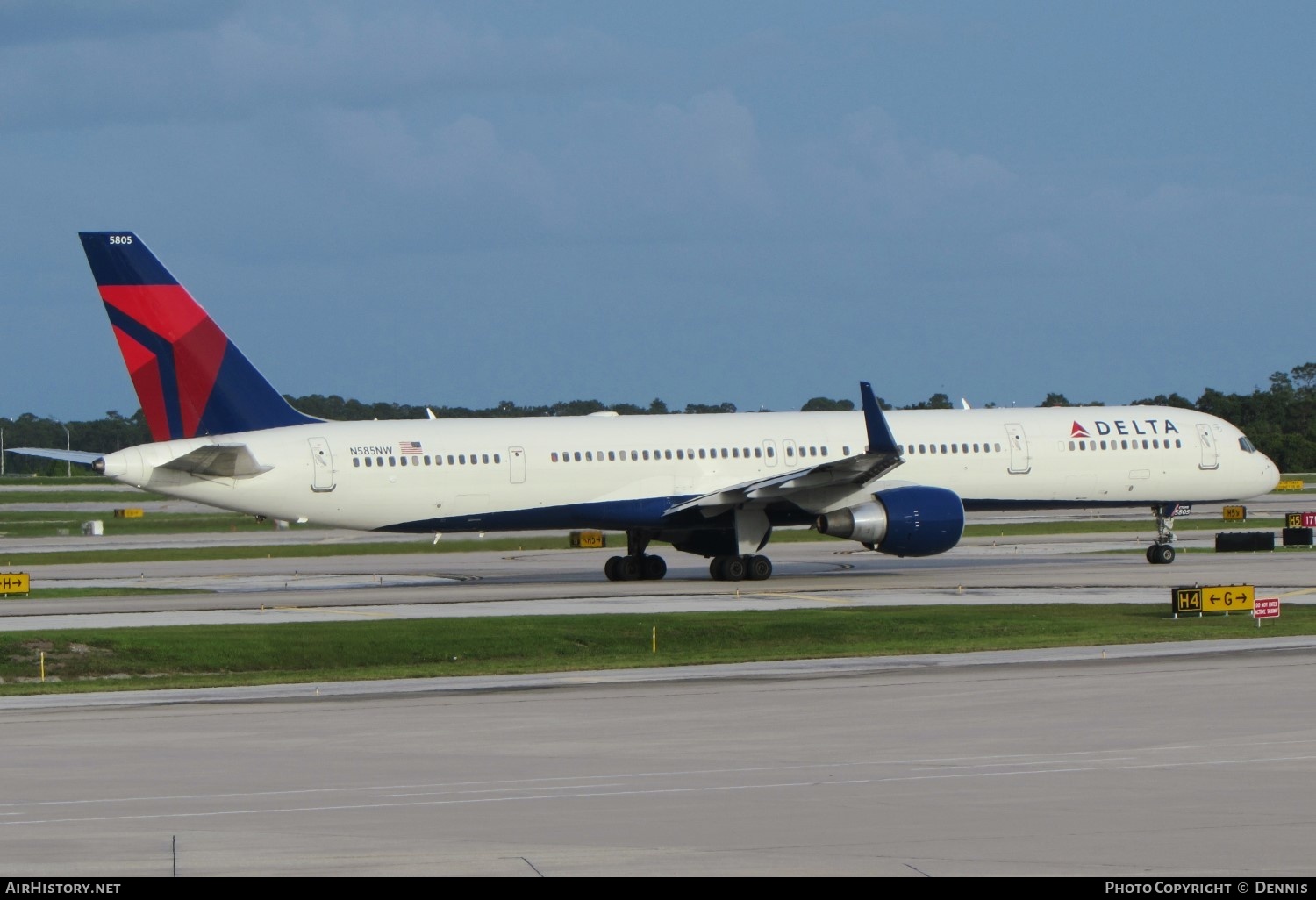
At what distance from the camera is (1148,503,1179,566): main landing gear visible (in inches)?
1890

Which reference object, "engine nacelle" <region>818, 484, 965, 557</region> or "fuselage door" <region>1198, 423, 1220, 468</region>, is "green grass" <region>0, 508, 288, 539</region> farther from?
"fuselage door" <region>1198, 423, 1220, 468</region>

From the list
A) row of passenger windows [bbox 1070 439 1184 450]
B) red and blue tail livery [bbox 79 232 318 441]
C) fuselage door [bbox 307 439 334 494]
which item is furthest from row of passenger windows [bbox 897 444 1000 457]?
red and blue tail livery [bbox 79 232 318 441]

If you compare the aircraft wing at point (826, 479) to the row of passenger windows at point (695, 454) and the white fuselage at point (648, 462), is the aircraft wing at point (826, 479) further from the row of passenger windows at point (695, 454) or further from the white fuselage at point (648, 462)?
the row of passenger windows at point (695, 454)

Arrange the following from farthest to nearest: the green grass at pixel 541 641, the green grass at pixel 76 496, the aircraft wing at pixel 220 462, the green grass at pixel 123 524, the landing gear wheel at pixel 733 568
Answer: the green grass at pixel 76 496
the green grass at pixel 123 524
the landing gear wheel at pixel 733 568
the aircraft wing at pixel 220 462
the green grass at pixel 541 641

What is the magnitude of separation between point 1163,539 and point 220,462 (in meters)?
25.7

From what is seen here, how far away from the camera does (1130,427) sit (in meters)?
48.6

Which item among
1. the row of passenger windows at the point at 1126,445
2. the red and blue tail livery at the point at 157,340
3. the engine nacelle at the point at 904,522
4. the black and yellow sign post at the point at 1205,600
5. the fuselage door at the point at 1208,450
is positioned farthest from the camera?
the fuselage door at the point at 1208,450

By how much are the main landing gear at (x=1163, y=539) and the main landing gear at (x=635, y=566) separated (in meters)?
13.6

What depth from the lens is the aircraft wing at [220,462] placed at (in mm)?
40375

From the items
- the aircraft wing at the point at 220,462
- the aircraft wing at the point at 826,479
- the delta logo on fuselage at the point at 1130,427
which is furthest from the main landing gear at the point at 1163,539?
the aircraft wing at the point at 220,462

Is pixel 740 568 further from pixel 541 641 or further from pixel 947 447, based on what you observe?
pixel 541 641

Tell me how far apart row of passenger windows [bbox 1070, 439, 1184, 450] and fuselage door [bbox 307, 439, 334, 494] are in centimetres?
1985

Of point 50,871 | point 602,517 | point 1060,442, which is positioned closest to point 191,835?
point 50,871

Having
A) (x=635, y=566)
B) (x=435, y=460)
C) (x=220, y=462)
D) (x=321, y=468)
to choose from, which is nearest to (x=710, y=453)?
(x=635, y=566)
